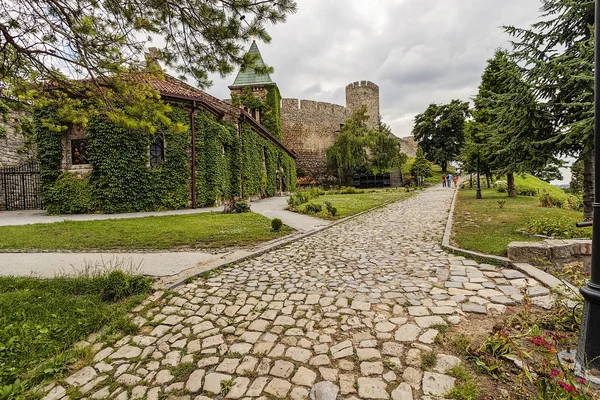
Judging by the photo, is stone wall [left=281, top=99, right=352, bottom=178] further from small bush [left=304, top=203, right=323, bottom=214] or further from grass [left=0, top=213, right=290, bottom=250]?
grass [left=0, top=213, right=290, bottom=250]

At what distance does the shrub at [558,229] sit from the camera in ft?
19.1

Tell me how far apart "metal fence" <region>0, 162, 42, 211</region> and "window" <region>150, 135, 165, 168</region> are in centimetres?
783

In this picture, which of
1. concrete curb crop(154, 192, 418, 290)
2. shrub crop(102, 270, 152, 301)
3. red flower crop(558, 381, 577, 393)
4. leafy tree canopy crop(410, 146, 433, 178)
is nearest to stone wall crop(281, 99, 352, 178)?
leafy tree canopy crop(410, 146, 433, 178)

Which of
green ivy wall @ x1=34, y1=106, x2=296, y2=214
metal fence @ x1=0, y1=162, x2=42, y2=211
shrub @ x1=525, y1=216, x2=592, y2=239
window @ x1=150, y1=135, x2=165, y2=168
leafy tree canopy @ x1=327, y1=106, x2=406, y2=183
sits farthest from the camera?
leafy tree canopy @ x1=327, y1=106, x2=406, y2=183

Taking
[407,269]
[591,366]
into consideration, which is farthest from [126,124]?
[591,366]

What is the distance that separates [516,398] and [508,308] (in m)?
1.56

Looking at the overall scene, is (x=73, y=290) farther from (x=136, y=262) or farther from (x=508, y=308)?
(x=508, y=308)

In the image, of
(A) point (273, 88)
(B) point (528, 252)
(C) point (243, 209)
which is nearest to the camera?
(B) point (528, 252)

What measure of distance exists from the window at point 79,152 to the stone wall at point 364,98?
38976 mm

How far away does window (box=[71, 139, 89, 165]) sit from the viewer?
1307 centimetres

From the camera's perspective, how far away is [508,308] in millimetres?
3191

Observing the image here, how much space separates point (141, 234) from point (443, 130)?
4370 centimetres

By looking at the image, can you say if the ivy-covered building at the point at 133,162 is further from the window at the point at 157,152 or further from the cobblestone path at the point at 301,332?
the cobblestone path at the point at 301,332

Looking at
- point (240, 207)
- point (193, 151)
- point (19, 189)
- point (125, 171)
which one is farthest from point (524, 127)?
point (19, 189)
